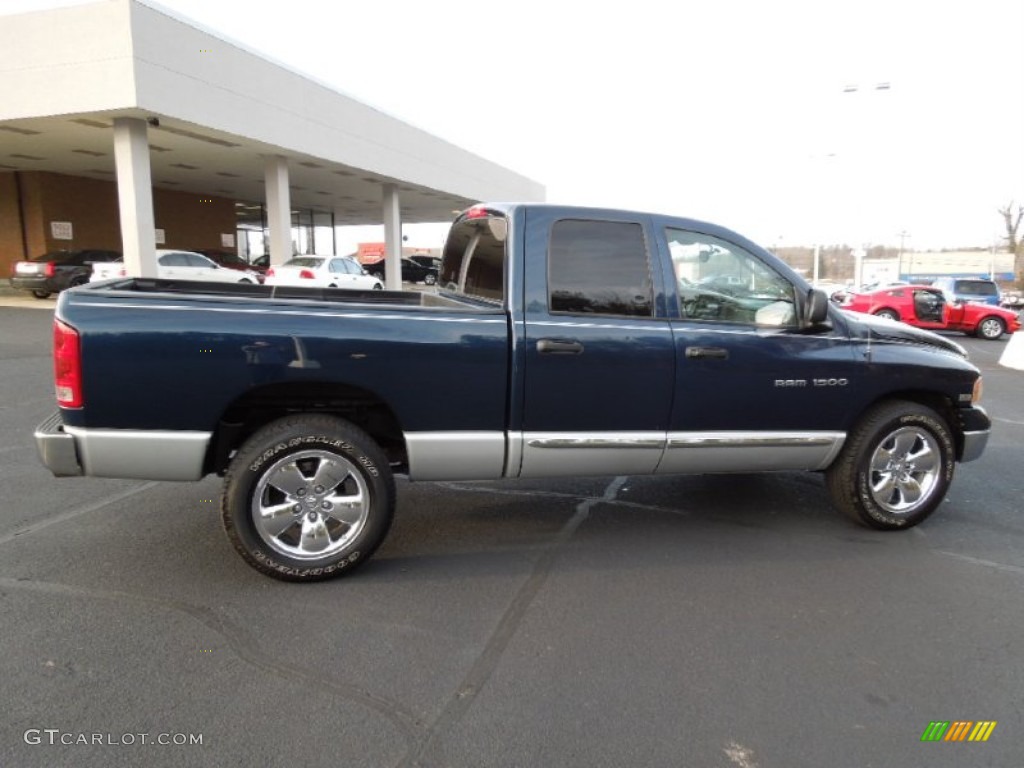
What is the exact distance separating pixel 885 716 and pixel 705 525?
194cm

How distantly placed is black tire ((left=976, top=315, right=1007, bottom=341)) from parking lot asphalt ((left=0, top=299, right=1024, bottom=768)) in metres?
17.9

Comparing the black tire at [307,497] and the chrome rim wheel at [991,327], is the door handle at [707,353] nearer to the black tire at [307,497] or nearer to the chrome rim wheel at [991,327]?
the black tire at [307,497]

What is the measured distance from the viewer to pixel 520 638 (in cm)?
313

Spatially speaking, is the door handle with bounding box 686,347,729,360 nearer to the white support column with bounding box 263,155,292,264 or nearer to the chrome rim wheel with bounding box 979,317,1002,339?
the chrome rim wheel with bounding box 979,317,1002,339

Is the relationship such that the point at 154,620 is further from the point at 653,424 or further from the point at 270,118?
the point at 270,118

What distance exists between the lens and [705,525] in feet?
14.9

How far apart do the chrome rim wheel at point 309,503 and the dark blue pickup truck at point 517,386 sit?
11 mm

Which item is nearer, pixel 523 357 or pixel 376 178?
pixel 523 357

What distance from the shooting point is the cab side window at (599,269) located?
387 centimetres

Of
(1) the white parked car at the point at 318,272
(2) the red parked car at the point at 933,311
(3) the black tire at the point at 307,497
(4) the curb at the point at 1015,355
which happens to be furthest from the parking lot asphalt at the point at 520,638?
(2) the red parked car at the point at 933,311

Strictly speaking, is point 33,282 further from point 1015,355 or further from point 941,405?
point 1015,355

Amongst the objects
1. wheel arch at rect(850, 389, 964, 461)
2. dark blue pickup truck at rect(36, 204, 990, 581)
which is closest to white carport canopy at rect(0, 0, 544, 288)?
dark blue pickup truck at rect(36, 204, 990, 581)

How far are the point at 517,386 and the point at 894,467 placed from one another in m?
2.60

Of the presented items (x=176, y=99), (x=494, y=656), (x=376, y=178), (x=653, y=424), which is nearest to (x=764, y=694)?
(x=494, y=656)
